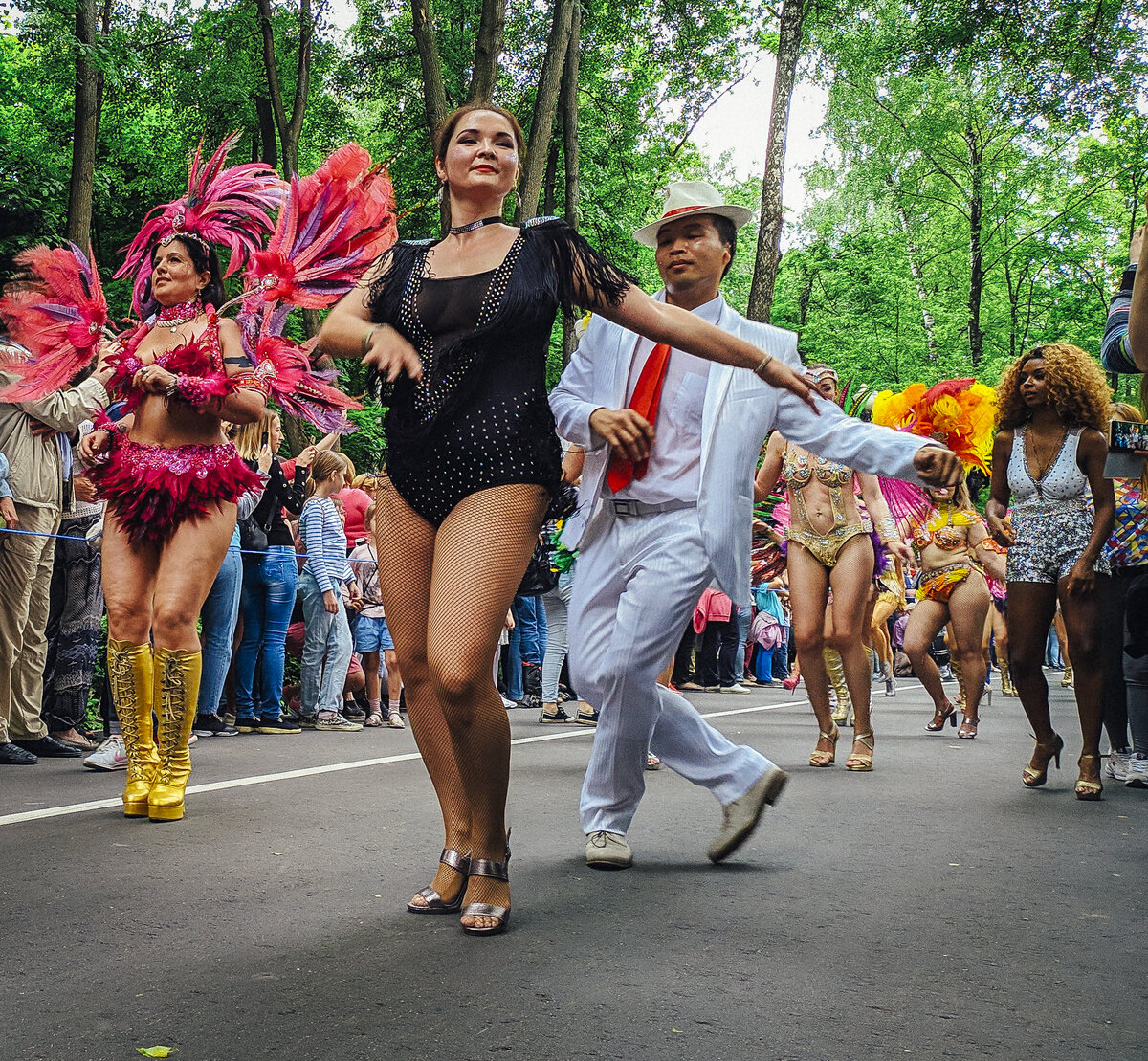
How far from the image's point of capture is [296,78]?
897 inches

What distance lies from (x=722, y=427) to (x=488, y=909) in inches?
74.6

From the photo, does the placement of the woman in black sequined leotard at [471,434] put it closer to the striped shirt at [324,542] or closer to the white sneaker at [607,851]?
the white sneaker at [607,851]

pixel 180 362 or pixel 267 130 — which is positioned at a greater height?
pixel 267 130

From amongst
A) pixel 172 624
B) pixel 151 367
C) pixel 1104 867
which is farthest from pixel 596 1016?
pixel 151 367

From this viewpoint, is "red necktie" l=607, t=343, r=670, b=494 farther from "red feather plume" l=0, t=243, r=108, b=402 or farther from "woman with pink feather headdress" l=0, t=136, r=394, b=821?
"red feather plume" l=0, t=243, r=108, b=402

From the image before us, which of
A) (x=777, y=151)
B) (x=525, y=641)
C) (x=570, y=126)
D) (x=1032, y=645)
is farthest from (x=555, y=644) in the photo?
(x=777, y=151)

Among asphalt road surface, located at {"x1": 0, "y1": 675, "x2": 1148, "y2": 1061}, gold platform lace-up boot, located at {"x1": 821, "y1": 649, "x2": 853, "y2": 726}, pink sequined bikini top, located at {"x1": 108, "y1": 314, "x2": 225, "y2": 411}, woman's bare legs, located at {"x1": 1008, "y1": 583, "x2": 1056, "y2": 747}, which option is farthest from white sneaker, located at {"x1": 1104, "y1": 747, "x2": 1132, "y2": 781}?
pink sequined bikini top, located at {"x1": 108, "y1": 314, "x2": 225, "y2": 411}

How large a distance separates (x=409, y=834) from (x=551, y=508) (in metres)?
1.64

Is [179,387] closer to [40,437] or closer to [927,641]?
[40,437]

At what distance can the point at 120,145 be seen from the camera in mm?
26422

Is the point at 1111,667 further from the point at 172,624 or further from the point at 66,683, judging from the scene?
the point at 66,683

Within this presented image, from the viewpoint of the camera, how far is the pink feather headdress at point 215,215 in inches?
236

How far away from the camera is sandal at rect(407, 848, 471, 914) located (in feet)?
12.5

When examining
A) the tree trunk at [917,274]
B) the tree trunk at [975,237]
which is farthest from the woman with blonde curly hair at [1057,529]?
the tree trunk at [917,274]
